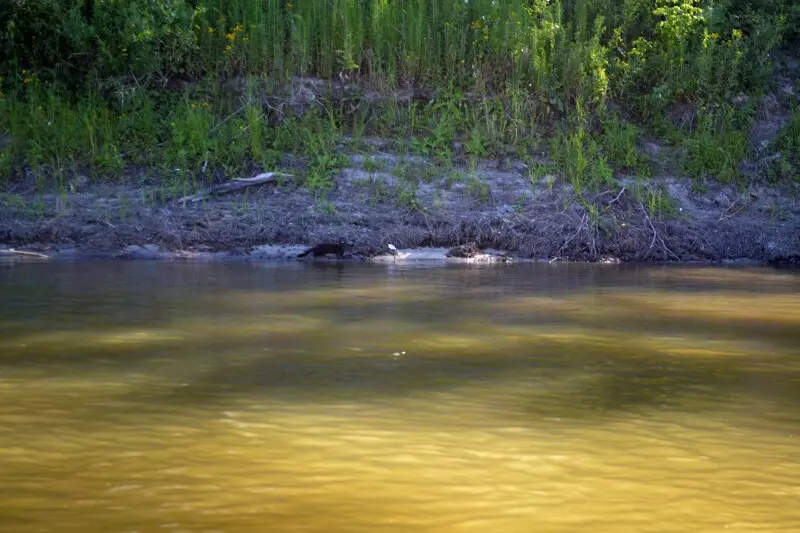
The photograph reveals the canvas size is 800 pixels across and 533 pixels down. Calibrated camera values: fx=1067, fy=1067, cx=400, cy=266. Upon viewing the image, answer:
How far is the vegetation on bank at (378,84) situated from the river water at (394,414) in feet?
16.4

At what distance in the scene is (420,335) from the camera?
238 inches

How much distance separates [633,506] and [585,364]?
2.17 meters

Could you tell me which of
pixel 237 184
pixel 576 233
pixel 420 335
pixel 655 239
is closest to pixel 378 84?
pixel 237 184

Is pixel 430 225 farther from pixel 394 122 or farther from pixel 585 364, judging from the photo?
pixel 585 364

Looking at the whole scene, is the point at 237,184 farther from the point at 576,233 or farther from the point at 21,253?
the point at 576,233

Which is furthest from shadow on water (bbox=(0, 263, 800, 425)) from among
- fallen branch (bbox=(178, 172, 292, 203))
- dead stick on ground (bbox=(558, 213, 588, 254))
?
fallen branch (bbox=(178, 172, 292, 203))

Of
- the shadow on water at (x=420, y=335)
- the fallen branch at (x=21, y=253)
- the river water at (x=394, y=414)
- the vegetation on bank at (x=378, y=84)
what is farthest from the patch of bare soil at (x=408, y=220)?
the river water at (x=394, y=414)

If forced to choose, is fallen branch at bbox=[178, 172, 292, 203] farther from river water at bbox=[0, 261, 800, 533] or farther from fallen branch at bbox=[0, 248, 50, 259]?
river water at bbox=[0, 261, 800, 533]

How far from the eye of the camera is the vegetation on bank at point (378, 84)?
12406mm

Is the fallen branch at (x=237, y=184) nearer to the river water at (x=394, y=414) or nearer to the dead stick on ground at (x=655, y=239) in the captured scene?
the dead stick on ground at (x=655, y=239)

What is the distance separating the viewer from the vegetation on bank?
12406 mm

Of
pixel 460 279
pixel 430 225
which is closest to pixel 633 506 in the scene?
pixel 460 279

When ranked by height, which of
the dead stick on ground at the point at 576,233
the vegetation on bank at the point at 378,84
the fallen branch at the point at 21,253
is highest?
the vegetation on bank at the point at 378,84

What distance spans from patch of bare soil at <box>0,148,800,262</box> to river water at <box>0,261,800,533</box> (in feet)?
11.2
